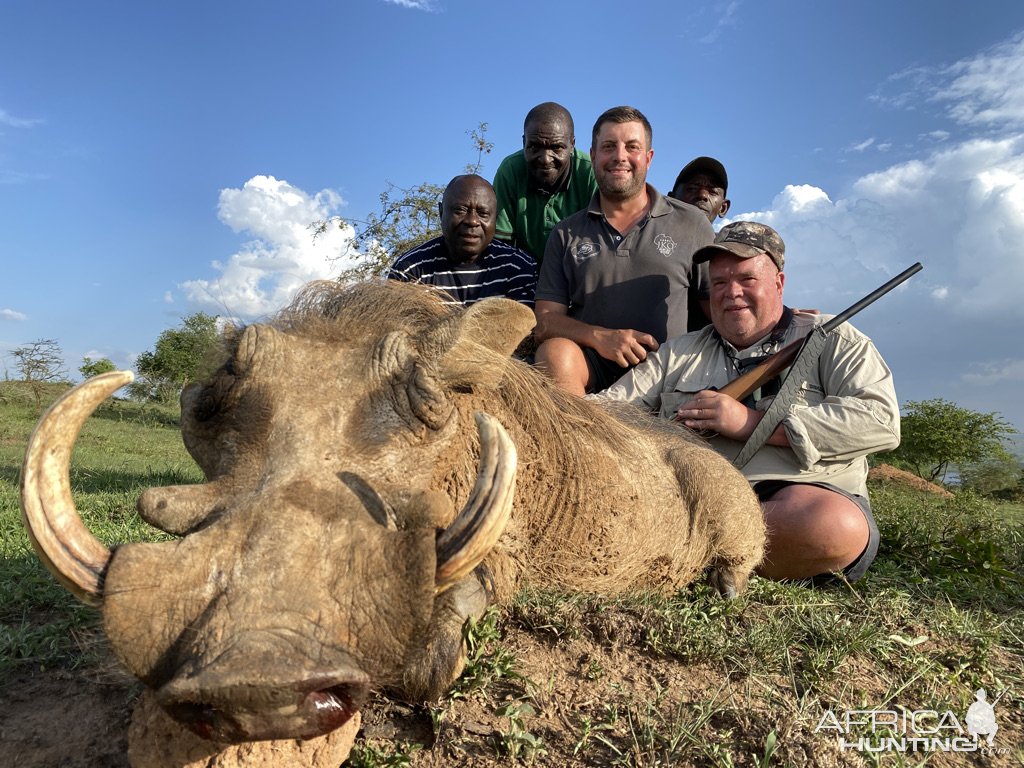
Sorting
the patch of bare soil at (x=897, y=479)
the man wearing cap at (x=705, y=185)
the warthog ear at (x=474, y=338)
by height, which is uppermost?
the man wearing cap at (x=705, y=185)

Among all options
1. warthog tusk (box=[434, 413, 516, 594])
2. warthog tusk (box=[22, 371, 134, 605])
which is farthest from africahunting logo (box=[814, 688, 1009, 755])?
warthog tusk (box=[22, 371, 134, 605])

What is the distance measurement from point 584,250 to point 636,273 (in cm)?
37

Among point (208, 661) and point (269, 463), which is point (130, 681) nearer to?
point (269, 463)

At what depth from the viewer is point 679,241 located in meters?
4.88

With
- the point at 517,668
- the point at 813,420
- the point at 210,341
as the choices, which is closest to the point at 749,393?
the point at 813,420

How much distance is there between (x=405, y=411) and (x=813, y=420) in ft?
7.37

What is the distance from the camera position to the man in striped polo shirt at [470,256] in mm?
4949

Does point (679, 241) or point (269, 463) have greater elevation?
point (679, 241)

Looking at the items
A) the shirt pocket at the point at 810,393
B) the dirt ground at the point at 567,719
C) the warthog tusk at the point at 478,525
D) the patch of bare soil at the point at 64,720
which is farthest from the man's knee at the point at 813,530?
the patch of bare soil at the point at 64,720

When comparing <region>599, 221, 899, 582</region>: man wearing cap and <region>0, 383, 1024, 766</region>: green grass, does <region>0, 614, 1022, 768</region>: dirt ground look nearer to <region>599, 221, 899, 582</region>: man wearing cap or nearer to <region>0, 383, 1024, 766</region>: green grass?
<region>0, 383, 1024, 766</region>: green grass

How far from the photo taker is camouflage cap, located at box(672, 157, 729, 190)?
6.60 metres

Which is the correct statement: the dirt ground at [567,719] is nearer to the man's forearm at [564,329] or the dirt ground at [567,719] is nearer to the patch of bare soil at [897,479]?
the man's forearm at [564,329]

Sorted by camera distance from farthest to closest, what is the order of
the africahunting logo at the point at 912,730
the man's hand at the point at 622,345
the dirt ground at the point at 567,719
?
the man's hand at the point at 622,345
the africahunting logo at the point at 912,730
the dirt ground at the point at 567,719

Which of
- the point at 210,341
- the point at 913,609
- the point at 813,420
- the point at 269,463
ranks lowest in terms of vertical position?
the point at 913,609
